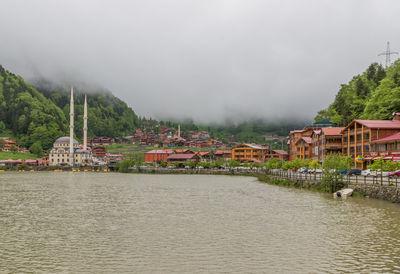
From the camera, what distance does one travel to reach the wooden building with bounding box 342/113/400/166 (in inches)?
3027

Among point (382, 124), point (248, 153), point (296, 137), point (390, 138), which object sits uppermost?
point (296, 137)

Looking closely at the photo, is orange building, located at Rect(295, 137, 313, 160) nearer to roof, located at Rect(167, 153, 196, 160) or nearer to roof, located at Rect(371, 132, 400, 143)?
roof, located at Rect(371, 132, 400, 143)

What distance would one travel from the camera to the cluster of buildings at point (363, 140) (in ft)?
233

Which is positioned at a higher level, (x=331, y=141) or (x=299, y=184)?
(x=331, y=141)

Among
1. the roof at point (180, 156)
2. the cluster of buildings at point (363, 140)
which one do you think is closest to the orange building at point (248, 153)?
the roof at point (180, 156)

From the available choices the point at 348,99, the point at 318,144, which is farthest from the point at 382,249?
the point at 348,99

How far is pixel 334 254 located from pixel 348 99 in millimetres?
116331

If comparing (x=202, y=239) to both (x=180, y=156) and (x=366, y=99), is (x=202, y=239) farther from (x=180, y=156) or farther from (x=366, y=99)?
(x=180, y=156)

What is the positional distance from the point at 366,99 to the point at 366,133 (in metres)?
36.0

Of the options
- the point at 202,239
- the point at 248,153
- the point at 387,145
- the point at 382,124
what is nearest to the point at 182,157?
the point at 248,153

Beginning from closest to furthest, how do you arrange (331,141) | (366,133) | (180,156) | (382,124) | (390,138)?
(390,138), (382,124), (366,133), (331,141), (180,156)

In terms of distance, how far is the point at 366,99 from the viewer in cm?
11256

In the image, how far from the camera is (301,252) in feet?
66.5

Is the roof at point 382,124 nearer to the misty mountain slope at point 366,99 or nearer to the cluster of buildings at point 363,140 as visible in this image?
the cluster of buildings at point 363,140
